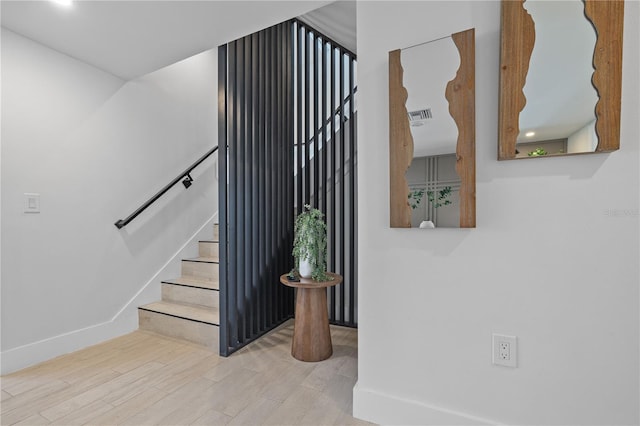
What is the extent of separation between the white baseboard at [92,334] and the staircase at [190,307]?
0.07 m

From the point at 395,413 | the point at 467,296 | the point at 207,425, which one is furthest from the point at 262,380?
the point at 467,296

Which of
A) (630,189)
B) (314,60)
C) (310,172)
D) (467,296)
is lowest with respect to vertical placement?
(467,296)

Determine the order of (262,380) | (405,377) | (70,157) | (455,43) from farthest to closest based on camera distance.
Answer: (70,157) → (262,380) → (405,377) → (455,43)

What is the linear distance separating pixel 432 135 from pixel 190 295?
2.43 metres

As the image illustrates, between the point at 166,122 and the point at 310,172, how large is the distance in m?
1.49

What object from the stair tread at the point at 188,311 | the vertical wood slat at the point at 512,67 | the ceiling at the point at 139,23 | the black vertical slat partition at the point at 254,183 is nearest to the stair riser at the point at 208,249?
the stair tread at the point at 188,311

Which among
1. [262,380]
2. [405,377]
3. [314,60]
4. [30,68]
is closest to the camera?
[405,377]

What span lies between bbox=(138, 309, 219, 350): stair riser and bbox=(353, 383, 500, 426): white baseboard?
1261 mm

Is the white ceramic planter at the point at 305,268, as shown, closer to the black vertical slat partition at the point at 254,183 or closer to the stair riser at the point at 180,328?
the black vertical slat partition at the point at 254,183

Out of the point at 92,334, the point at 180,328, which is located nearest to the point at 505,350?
the point at 180,328

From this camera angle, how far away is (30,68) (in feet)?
6.86

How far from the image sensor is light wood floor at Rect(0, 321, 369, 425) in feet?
5.14

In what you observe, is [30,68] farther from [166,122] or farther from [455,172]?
[455,172]

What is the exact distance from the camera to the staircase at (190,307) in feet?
7.96
